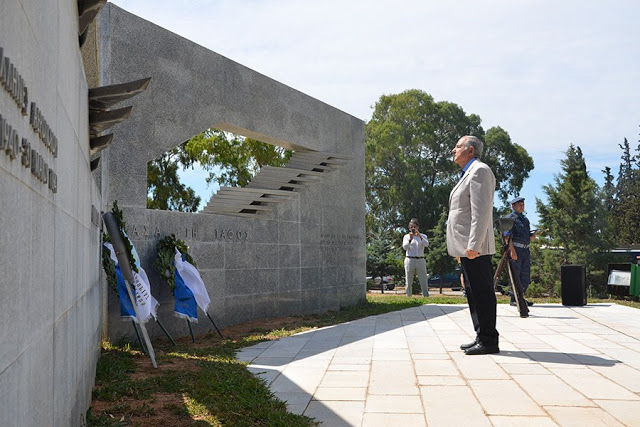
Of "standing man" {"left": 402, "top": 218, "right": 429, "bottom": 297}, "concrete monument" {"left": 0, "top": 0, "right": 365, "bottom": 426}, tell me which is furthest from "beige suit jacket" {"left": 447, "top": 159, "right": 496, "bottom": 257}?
"standing man" {"left": 402, "top": 218, "right": 429, "bottom": 297}

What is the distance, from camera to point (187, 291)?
7980 mm

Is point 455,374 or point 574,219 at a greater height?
point 574,219

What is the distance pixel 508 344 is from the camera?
6.97 meters

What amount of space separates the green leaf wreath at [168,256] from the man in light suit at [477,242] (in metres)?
3.56

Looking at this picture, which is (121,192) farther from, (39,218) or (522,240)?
(522,240)

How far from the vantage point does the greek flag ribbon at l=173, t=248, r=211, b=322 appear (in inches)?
313

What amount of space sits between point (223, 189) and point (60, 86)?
23.7 ft

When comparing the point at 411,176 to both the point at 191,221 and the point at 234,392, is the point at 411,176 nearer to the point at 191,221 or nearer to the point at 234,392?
the point at 191,221

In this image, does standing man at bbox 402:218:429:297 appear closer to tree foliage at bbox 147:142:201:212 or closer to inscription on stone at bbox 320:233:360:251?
inscription on stone at bbox 320:233:360:251

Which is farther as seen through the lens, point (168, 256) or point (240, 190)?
point (240, 190)

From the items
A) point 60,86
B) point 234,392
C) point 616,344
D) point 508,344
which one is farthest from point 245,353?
point 60,86

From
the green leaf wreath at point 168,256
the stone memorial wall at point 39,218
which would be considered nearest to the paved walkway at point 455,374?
the green leaf wreath at point 168,256

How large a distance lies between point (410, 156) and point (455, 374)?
37537 millimetres

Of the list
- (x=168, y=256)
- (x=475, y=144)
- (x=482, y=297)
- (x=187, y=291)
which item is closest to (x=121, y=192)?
(x=168, y=256)
